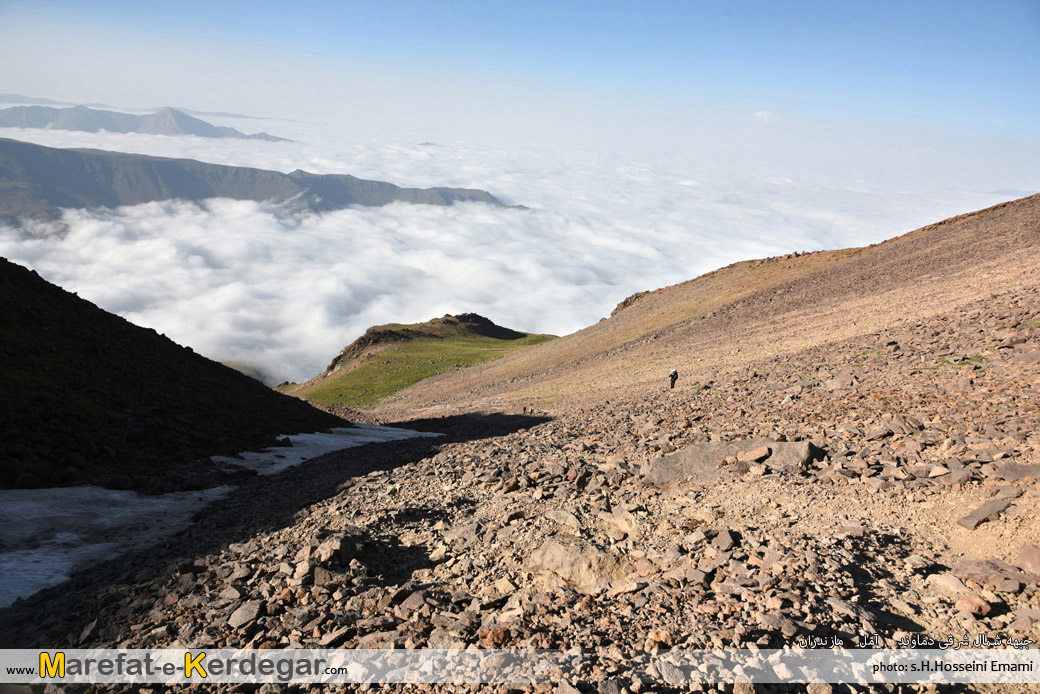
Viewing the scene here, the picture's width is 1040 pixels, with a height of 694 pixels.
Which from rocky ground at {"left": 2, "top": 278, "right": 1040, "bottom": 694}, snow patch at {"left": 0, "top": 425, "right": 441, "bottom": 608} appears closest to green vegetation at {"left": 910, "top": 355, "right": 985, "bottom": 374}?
rocky ground at {"left": 2, "top": 278, "right": 1040, "bottom": 694}

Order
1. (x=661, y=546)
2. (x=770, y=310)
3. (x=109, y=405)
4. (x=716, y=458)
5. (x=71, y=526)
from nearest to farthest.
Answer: (x=661, y=546) < (x=716, y=458) < (x=71, y=526) < (x=109, y=405) < (x=770, y=310)

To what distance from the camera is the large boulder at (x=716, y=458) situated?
11.3 metres

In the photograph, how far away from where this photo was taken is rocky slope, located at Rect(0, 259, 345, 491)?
61.1ft

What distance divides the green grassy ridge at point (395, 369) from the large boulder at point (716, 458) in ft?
178

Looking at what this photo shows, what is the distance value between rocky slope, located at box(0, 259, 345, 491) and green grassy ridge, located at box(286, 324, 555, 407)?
29361mm

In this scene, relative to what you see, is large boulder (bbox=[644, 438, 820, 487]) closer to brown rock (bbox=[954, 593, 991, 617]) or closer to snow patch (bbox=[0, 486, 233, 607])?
brown rock (bbox=[954, 593, 991, 617])

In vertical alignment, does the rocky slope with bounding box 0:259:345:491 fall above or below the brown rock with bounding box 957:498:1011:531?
above

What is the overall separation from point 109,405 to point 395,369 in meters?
53.1

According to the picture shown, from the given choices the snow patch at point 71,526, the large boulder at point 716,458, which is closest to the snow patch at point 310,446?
the snow patch at point 71,526

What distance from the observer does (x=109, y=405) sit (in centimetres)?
2356

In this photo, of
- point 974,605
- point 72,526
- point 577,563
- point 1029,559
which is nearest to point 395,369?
point 72,526

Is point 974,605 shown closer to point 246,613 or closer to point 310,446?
point 246,613

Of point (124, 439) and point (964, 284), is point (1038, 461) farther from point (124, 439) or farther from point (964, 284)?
point (124, 439)

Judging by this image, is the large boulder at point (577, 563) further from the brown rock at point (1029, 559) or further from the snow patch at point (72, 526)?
the snow patch at point (72, 526)
